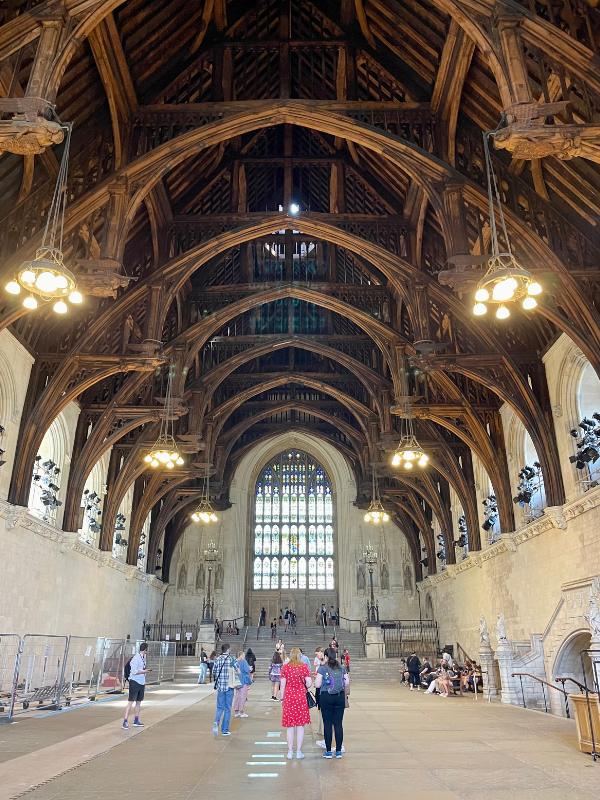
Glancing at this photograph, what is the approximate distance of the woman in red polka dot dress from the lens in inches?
293

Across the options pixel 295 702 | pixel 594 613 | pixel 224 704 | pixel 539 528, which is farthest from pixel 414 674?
pixel 295 702

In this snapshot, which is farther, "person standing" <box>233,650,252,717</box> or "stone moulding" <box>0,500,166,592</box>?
"stone moulding" <box>0,500,166,592</box>

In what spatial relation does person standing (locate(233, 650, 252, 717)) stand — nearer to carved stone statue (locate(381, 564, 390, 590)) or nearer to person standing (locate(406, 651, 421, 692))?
person standing (locate(406, 651, 421, 692))

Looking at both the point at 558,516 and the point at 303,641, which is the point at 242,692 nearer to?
the point at 558,516

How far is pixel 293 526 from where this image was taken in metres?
36.1

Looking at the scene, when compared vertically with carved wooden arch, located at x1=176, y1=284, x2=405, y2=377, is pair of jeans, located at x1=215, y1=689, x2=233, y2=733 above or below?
below

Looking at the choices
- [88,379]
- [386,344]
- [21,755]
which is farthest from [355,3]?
[21,755]

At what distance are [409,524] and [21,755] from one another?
27.8 meters

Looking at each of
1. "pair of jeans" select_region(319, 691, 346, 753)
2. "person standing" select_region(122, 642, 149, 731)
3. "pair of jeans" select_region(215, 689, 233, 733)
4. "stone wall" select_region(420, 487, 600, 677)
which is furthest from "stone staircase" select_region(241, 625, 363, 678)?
"pair of jeans" select_region(319, 691, 346, 753)

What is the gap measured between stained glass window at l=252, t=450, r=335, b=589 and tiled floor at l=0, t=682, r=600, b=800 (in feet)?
76.6

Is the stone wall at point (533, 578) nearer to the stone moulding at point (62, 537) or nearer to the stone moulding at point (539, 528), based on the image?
the stone moulding at point (539, 528)

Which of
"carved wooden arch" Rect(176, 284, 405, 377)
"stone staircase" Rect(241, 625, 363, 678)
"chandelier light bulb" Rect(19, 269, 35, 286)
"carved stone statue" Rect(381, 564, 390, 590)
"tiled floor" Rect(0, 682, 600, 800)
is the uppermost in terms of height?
"carved wooden arch" Rect(176, 284, 405, 377)

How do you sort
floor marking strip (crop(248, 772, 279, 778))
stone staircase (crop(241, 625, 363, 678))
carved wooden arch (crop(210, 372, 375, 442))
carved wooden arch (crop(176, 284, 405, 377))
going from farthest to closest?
1. stone staircase (crop(241, 625, 363, 678))
2. carved wooden arch (crop(210, 372, 375, 442))
3. carved wooden arch (crop(176, 284, 405, 377))
4. floor marking strip (crop(248, 772, 279, 778))

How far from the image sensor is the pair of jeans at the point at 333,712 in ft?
25.1
